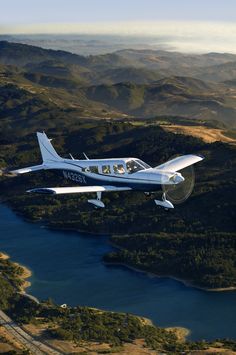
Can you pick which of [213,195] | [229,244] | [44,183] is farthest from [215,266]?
[44,183]

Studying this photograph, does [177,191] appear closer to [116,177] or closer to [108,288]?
[116,177]

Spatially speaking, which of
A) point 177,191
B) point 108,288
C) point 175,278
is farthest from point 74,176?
point 175,278

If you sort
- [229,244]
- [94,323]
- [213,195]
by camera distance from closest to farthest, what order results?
[94,323] → [229,244] → [213,195]

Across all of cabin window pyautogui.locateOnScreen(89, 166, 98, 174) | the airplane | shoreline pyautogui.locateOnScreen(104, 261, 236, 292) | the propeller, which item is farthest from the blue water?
cabin window pyautogui.locateOnScreen(89, 166, 98, 174)

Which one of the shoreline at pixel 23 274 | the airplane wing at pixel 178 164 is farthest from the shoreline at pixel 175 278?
the airplane wing at pixel 178 164

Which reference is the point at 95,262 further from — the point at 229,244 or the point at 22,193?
the point at 22,193
